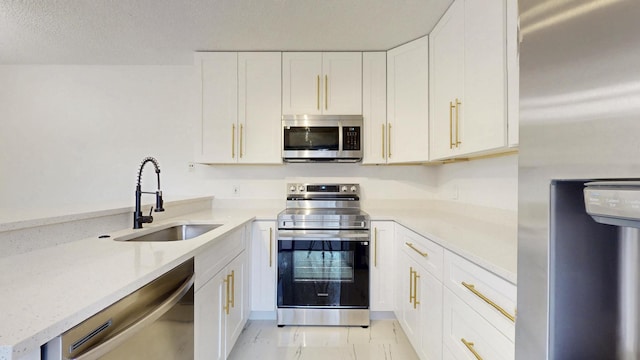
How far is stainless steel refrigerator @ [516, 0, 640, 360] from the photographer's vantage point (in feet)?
1.18

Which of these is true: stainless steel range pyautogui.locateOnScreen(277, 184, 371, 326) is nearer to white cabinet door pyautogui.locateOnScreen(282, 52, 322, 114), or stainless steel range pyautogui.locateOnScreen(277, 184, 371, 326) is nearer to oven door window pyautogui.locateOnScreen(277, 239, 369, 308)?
oven door window pyautogui.locateOnScreen(277, 239, 369, 308)

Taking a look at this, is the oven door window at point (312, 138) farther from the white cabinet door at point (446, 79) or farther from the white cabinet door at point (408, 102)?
the white cabinet door at point (446, 79)

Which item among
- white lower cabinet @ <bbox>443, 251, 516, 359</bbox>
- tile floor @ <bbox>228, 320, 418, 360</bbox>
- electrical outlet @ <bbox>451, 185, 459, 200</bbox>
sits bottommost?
tile floor @ <bbox>228, 320, 418, 360</bbox>

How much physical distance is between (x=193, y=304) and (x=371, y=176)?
2.06 metres

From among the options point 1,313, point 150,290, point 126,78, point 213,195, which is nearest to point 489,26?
point 150,290

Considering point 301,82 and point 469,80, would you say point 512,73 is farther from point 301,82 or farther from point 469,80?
point 301,82

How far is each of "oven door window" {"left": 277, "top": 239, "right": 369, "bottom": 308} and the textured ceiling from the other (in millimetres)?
1659

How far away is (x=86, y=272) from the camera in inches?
35.4

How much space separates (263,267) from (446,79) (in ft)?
6.38

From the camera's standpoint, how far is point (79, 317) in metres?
0.63

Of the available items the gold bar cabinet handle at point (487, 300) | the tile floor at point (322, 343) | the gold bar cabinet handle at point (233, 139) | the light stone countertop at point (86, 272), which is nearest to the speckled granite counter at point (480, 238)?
the light stone countertop at point (86, 272)

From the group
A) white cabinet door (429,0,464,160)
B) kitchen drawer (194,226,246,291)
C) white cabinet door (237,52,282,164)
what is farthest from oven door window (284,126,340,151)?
kitchen drawer (194,226,246,291)

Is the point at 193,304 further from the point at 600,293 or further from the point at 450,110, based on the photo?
the point at 450,110

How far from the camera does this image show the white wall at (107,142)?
2.92 m
